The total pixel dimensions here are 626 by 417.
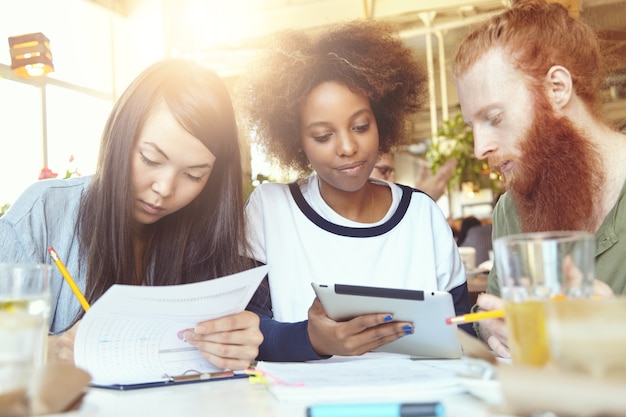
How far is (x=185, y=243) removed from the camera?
1.74 meters

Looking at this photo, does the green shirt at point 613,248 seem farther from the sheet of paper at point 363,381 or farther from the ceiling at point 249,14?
the ceiling at point 249,14

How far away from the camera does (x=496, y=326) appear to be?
3.80 feet

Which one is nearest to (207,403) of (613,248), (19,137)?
(613,248)

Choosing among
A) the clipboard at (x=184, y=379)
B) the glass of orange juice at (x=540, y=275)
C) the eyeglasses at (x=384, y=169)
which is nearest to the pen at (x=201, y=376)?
the clipboard at (x=184, y=379)

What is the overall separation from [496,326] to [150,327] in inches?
23.7

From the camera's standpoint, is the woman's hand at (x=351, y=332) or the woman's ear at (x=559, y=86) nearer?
the woman's hand at (x=351, y=332)

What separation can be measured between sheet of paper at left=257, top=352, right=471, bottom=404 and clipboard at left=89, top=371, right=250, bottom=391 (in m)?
0.11

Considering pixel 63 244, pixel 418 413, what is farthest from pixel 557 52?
pixel 63 244

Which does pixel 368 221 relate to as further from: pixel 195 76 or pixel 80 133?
pixel 80 133

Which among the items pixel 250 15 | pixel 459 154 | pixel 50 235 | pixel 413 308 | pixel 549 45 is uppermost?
pixel 250 15

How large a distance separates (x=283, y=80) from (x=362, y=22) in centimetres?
35

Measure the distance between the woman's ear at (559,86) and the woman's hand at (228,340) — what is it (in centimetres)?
90

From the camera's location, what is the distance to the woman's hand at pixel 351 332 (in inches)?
48.5

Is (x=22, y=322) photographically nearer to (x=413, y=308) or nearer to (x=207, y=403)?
(x=207, y=403)
